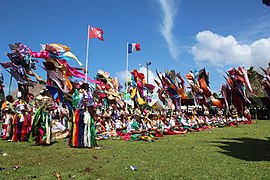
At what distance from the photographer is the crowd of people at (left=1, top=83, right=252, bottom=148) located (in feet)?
30.9

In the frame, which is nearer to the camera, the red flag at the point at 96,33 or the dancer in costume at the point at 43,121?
the dancer in costume at the point at 43,121

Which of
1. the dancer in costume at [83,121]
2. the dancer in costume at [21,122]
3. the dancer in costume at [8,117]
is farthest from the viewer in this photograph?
the dancer in costume at [8,117]

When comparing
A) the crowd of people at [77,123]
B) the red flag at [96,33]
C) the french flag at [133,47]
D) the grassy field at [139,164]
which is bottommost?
the grassy field at [139,164]

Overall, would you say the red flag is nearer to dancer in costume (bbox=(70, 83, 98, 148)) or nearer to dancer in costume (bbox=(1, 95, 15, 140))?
dancer in costume (bbox=(1, 95, 15, 140))

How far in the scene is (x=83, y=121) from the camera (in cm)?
937

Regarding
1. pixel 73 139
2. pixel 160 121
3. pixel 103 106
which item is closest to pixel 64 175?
pixel 73 139

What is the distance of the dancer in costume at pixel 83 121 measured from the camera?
930 cm

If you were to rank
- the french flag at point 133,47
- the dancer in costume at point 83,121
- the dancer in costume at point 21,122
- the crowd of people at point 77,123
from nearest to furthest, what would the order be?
the dancer in costume at point 83,121
the crowd of people at point 77,123
the dancer in costume at point 21,122
the french flag at point 133,47

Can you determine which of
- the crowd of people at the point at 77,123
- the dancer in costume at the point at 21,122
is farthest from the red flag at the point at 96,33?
the dancer in costume at the point at 21,122

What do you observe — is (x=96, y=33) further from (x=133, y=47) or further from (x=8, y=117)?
(x=133, y=47)

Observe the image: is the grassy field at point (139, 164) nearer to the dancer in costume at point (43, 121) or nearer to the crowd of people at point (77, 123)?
the crowd of people at point (77, 123)

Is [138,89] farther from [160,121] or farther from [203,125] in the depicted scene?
[160,121]

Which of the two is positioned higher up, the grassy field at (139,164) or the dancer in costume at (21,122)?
the dancer in costume at (21,122)

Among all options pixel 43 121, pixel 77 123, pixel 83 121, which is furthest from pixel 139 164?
pixel 43 121
